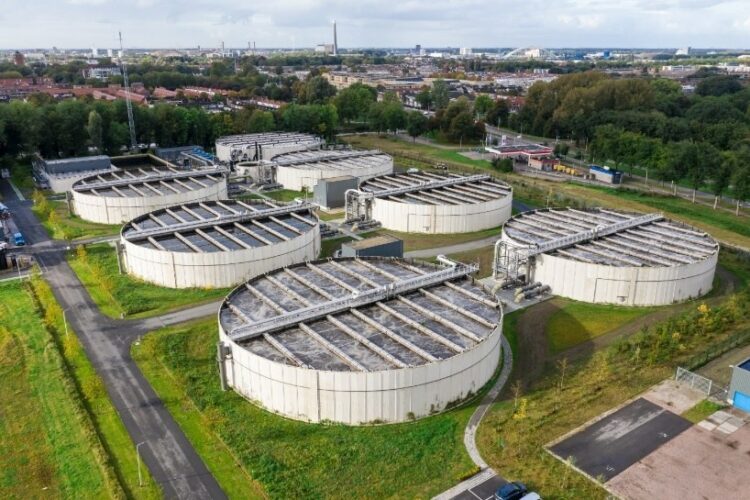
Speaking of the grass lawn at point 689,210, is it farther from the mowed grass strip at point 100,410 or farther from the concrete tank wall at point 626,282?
the mowed grass strip at point 100,410

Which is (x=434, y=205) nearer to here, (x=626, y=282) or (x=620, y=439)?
(x=626, y=282)

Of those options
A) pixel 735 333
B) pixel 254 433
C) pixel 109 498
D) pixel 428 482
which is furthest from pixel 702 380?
pixel 109 498

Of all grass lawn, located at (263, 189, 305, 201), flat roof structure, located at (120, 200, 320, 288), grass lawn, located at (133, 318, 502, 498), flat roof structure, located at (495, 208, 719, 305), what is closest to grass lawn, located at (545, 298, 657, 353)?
flat roof structure, located at (495, 208, 719, 305)

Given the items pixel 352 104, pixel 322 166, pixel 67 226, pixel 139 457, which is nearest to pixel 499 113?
pixel 352 104

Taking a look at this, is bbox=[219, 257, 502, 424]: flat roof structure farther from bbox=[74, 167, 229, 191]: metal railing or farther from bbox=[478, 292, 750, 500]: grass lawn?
bbox=[74, 167, 229, 191]: metal railing

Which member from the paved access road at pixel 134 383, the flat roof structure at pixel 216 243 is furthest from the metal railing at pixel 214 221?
the paved access road at pixel 134 383

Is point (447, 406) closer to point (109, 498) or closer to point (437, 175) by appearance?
point (109, 498)
